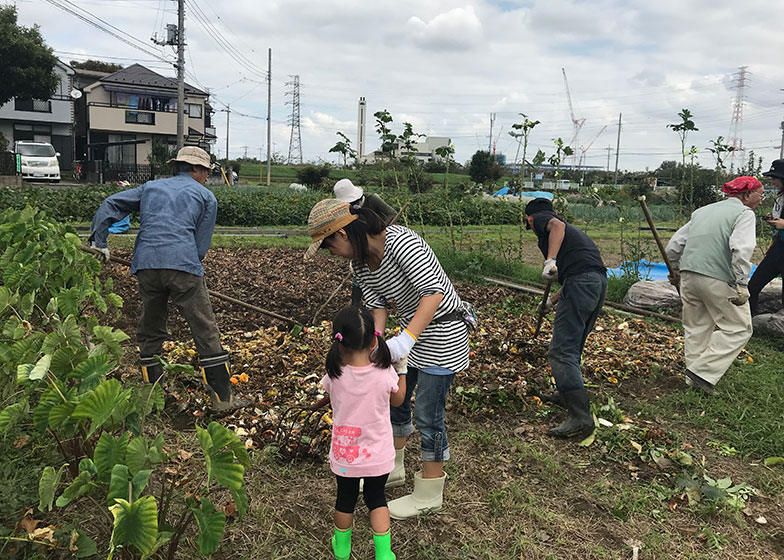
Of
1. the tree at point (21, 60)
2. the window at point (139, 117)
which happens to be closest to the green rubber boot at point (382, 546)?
the tree at point (21, 60)

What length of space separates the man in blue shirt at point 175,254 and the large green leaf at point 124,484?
2.11m

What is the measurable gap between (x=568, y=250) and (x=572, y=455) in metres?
1.34

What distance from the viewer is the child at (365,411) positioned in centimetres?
233

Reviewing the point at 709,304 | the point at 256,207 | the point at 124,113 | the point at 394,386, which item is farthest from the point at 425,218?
the point at 124,113

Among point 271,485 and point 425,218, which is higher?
point 425,218

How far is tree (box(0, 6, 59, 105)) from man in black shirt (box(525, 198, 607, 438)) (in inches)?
1225

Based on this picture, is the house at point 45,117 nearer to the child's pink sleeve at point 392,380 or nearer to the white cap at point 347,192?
the white cap at point 347,192

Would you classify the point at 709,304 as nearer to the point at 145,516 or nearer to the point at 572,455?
the point at 572,455

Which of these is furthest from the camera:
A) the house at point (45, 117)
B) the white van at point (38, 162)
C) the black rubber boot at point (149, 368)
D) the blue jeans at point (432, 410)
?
the house at point (45, 117)

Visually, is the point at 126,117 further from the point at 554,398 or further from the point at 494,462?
the point at 494,462

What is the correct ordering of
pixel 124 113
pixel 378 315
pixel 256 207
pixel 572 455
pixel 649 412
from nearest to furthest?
1. pixel 378 315
2. pixel 572 455
3. pixel 649 412
4. pixel 256 207
5. pixel 124 113

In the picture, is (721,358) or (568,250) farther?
(721,358)

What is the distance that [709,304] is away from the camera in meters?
4.68

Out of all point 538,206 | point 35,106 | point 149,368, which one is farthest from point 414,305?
point 35,106
